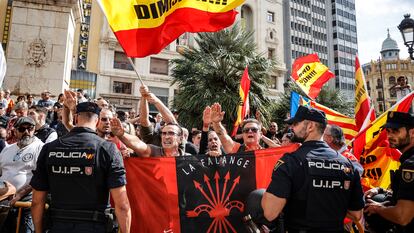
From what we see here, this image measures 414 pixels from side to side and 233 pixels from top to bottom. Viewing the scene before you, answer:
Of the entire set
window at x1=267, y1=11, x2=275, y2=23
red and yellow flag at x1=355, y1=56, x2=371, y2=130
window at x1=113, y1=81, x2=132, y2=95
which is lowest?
red and yellow flag at x1=355, y1=56, x2=371, y2=130

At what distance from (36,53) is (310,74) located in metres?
8.41

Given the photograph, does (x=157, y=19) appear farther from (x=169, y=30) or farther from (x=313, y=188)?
(x=313, y=188)

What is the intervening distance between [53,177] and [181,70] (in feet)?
55.1

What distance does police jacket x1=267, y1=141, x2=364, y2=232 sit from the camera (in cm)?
254

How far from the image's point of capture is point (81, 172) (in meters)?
2.77

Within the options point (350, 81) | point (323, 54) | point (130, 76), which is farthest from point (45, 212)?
point (350, 81)

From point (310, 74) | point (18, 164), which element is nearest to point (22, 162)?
point (18, 164)

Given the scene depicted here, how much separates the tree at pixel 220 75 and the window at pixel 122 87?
1467 centimetres

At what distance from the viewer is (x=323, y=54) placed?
71.1 meters

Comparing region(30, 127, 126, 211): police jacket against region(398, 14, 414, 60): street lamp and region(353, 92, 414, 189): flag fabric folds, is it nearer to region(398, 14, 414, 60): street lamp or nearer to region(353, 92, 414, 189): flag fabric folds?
region(353, 92, 414, 189): flag fabric folds

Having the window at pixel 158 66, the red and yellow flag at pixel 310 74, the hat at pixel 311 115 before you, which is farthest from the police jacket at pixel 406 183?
the window at pixel 158 66

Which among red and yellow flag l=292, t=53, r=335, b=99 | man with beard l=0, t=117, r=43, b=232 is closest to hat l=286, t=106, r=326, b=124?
man with beard l=0, t=117, r=43, b=232

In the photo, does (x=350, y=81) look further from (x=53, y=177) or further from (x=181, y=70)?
(x=53, y=177)

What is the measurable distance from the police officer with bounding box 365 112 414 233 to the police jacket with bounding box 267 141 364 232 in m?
0.44
